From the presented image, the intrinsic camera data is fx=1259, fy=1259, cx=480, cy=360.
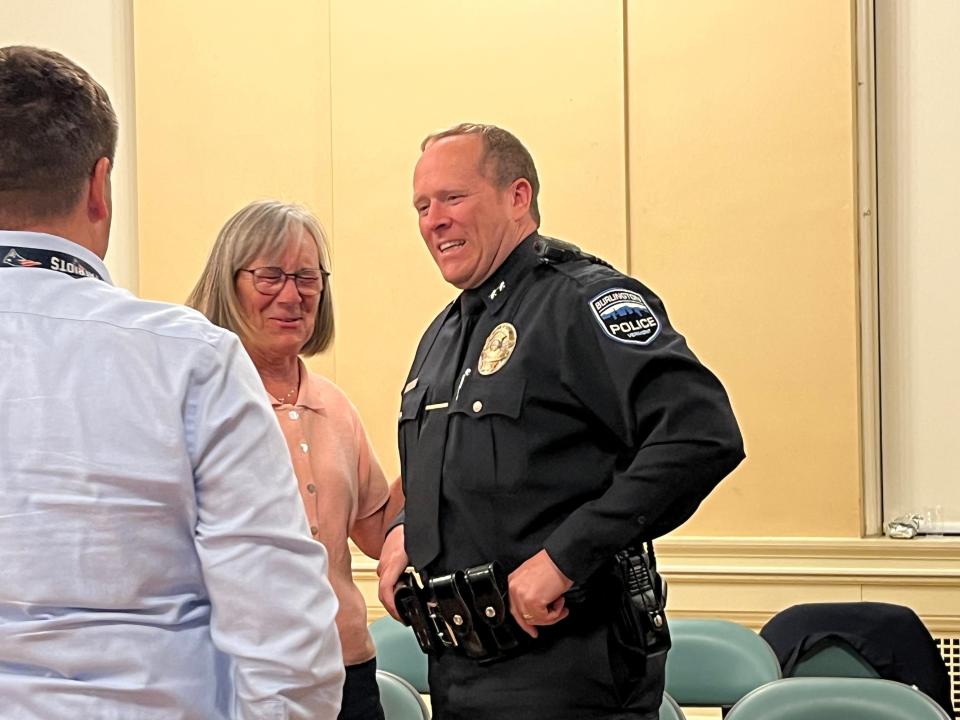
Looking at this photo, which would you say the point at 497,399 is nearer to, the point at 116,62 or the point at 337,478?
the point at 337,478

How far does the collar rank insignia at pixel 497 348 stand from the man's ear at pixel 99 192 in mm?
956

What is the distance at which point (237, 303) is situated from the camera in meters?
2.50

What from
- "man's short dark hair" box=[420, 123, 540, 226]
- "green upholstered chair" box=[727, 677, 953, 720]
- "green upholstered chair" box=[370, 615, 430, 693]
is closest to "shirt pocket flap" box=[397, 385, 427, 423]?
"man's short dark hair" box=[420, 123, 540, 226]

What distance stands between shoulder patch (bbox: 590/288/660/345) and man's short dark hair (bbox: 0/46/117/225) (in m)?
1.01

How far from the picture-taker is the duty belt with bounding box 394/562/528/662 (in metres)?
2.12

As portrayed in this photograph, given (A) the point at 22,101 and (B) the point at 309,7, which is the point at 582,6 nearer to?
(B) the point at 309,7

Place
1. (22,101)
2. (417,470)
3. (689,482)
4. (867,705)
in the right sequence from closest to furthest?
(22,101) → (689,482) → (417,470) → (867,705)

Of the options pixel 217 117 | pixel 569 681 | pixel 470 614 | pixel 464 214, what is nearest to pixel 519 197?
pixel 464 214

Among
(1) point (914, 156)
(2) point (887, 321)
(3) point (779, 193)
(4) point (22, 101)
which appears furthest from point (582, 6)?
(4) point (22, 101)

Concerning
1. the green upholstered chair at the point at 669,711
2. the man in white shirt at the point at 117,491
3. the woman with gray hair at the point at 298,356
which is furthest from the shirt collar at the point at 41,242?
the green upholstered chair at the point at 669,711

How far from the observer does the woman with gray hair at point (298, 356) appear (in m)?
2.44

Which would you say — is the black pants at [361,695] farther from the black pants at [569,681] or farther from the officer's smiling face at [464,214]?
the officer's smiling face at [464,214]

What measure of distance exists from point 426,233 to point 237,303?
401 millimetres

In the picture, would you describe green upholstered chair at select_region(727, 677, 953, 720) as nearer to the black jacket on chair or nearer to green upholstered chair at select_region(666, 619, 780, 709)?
green upholstered chair at select_region(666, 619, 780, 709)
